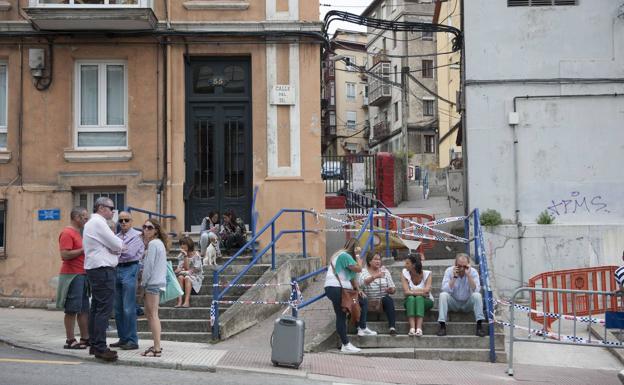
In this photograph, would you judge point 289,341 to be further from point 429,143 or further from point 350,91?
point 350,91

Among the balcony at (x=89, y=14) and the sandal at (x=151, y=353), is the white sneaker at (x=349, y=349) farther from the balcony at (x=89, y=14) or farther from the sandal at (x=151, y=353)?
the balcony at (x=89, y=14)

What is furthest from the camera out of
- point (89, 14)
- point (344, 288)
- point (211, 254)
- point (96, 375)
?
point (89, 14)

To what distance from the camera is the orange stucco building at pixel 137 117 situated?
48.0 feet

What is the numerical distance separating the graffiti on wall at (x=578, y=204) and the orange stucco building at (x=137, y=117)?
4.75 metres

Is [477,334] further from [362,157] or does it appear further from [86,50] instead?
[362,157]

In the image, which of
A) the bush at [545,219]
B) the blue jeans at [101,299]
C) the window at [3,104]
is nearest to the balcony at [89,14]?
the window at [3,104]

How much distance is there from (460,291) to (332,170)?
14030mm

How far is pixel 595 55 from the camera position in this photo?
600 inches

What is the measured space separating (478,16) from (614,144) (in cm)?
377

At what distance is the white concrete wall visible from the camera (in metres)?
15.0

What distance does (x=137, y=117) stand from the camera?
48.8 ft

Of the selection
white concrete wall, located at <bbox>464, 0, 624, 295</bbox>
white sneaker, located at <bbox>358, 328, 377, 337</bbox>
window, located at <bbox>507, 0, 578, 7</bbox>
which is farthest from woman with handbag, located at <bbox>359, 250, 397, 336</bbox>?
window, located at <bbox>507, 0, 578, 7</bbox>

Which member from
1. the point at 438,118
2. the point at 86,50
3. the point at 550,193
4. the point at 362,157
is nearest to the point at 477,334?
the point at 550,193

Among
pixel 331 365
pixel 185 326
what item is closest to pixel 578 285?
pixel 331 365
